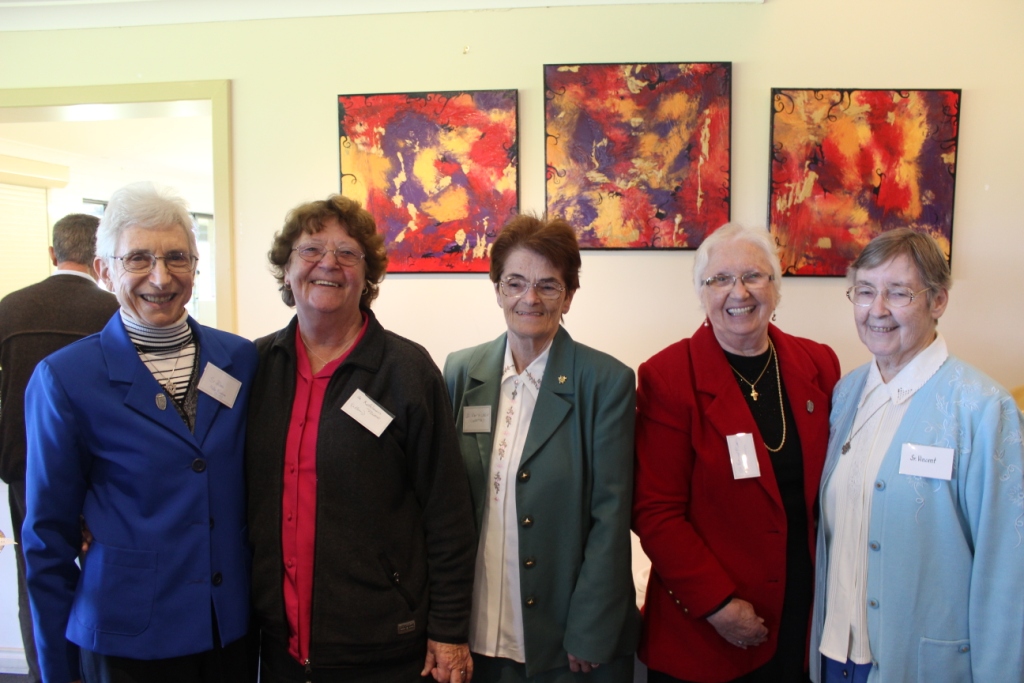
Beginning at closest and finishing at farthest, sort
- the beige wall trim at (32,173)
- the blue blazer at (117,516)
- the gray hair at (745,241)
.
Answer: the blue blazer at (117,516)
the gray hair at (745,241)
the beige wall trim at (32,173)

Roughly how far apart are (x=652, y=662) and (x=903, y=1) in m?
3.04

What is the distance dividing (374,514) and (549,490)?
1.37 feet

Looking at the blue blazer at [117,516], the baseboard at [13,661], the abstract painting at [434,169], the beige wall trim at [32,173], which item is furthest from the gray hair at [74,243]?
the beige wall trim at [32,173]

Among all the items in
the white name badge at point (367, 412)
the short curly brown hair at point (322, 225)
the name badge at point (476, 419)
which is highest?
the short curly brown hair at point (322, 225)

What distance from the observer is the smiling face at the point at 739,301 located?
1.55 m

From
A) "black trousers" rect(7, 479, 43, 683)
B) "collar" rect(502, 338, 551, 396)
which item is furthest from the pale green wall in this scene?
"collar" rect(502, 338, 551, 396)

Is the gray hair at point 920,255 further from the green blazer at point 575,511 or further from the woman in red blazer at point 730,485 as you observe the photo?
the green blazer at point 575,511

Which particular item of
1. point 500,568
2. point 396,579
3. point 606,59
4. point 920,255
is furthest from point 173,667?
point 606,59

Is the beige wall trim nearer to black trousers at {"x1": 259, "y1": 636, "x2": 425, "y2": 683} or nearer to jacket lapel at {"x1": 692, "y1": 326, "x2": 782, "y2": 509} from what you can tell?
black trousers at {"x1": 259, "y1": 636, "x2": 425, "y2": 683}

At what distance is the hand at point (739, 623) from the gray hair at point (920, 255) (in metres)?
0.88

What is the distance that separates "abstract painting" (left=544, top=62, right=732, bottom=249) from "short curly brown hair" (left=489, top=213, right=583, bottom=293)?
52.8 inches

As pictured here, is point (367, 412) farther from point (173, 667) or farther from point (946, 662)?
point (946, 662)

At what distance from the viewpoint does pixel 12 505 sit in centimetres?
242

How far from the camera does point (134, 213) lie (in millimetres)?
1382
